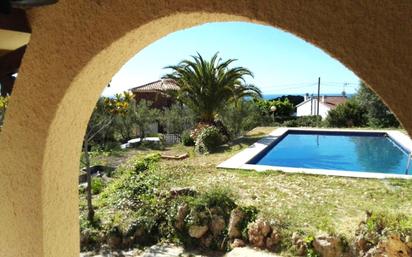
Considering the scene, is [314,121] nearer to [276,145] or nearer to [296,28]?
[276,145]

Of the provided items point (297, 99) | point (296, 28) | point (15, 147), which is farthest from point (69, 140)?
point (297, 99)

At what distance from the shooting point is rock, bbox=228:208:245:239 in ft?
22.4

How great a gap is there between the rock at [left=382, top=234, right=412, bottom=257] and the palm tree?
12661mm

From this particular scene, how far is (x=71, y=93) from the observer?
1.99m

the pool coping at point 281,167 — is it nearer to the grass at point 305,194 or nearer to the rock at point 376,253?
the grass at point 305,194

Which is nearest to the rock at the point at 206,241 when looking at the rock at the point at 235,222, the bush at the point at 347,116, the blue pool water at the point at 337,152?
the rock at the point at 235,222

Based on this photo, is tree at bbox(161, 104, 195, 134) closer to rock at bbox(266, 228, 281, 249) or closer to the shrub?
the shrub

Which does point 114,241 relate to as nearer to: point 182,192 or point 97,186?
point 182,192

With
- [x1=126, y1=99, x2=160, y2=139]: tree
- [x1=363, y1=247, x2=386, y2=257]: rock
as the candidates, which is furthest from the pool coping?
[x1=126, y1=99, x2=160, y2=139]: tree

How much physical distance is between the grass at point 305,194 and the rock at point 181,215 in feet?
2.91

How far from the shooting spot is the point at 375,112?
21828 millimetres

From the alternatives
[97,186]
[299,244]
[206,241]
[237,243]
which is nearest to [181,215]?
[206,241]

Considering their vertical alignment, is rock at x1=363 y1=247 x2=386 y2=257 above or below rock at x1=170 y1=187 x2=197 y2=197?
below

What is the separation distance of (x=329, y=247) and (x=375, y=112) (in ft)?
59.0
